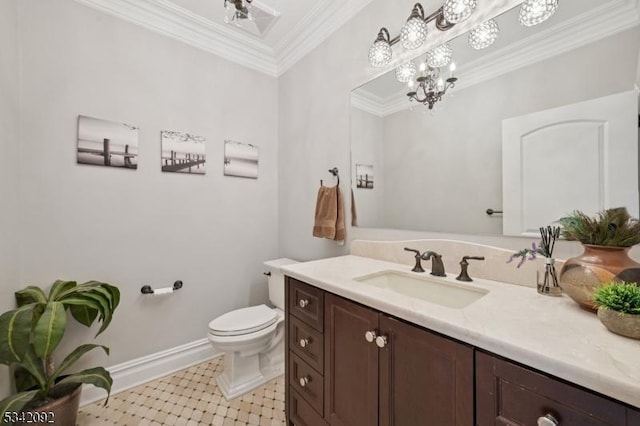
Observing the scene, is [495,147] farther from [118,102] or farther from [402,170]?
[118,102]

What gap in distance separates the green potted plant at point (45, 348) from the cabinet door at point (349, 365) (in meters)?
1.19

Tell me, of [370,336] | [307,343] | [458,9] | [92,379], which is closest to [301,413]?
[307,343]

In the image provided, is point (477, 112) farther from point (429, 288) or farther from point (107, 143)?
point (107, 143)

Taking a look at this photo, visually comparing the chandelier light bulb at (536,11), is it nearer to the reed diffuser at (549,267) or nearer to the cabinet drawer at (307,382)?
the reed diffuser at (549,267)

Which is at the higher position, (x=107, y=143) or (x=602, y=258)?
(x=107, y=143)

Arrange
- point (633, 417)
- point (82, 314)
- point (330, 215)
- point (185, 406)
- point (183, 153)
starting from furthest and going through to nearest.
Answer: point (183, 153) < point (330, 215) < point (185, 406) < point (82, 314) < point (633, 417)

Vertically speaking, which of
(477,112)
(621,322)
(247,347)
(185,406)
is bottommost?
(185,406)

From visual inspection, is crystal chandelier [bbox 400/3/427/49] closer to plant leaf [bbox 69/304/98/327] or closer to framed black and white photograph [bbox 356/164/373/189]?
framed black and white photograph [bbox 356/164/373/189]

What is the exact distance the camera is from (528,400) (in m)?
0.58

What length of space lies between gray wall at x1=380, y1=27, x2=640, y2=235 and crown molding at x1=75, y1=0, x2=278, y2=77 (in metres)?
1.52

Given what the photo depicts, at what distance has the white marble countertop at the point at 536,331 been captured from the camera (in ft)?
1.61

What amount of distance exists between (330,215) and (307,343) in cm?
87

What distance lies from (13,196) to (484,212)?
8.07ft

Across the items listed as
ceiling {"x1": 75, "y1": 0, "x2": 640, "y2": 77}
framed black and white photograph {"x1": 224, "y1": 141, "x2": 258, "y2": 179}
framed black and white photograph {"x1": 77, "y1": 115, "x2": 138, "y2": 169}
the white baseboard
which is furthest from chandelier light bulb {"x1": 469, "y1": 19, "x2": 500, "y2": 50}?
the white baseboard
